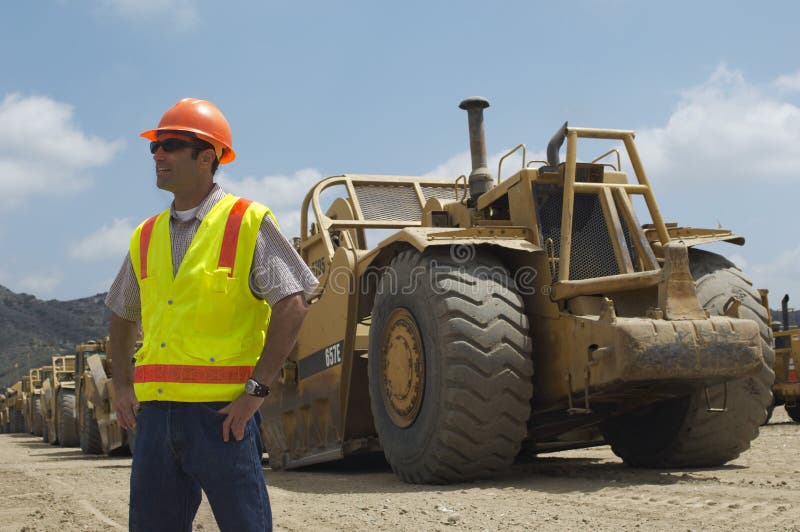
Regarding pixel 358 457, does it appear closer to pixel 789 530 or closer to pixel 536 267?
pixel 536 267

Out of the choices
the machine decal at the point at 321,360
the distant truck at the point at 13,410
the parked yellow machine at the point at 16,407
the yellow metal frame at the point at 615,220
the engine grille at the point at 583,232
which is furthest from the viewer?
the distant truck at the point at 13,410

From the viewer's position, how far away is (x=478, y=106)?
8.62 metres

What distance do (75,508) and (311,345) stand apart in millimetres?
2763

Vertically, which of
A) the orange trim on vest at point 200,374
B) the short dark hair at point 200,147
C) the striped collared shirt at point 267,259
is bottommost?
the orange trim on vest at point 200,374

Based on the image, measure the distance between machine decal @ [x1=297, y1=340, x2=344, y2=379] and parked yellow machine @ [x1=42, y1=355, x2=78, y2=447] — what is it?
485 inches

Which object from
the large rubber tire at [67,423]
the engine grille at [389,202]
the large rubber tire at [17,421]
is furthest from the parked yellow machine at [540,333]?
the large rubber tire at [17,421]

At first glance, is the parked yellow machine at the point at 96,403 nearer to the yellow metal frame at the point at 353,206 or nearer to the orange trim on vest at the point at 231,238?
the yellow metal frame at the point at 353,206

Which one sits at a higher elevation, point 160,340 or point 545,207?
point 545,207

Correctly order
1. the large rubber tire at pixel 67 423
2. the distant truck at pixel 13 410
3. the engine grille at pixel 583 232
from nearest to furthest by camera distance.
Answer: the engine grille at pixel 583 232, the large rubber tire at pixel 67 423, the distant truck at pixel 13 410

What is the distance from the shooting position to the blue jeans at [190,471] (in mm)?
3004

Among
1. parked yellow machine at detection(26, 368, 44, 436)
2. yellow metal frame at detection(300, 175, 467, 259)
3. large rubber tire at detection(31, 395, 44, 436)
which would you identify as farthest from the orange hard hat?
large rubber tire at detection(31, 395, 44, 436)

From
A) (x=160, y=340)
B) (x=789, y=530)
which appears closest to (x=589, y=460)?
(x=789, y=530)

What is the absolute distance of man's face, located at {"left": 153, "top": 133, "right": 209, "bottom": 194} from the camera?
3299 mm

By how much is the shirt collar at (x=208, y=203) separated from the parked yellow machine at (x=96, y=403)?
1276 cm
